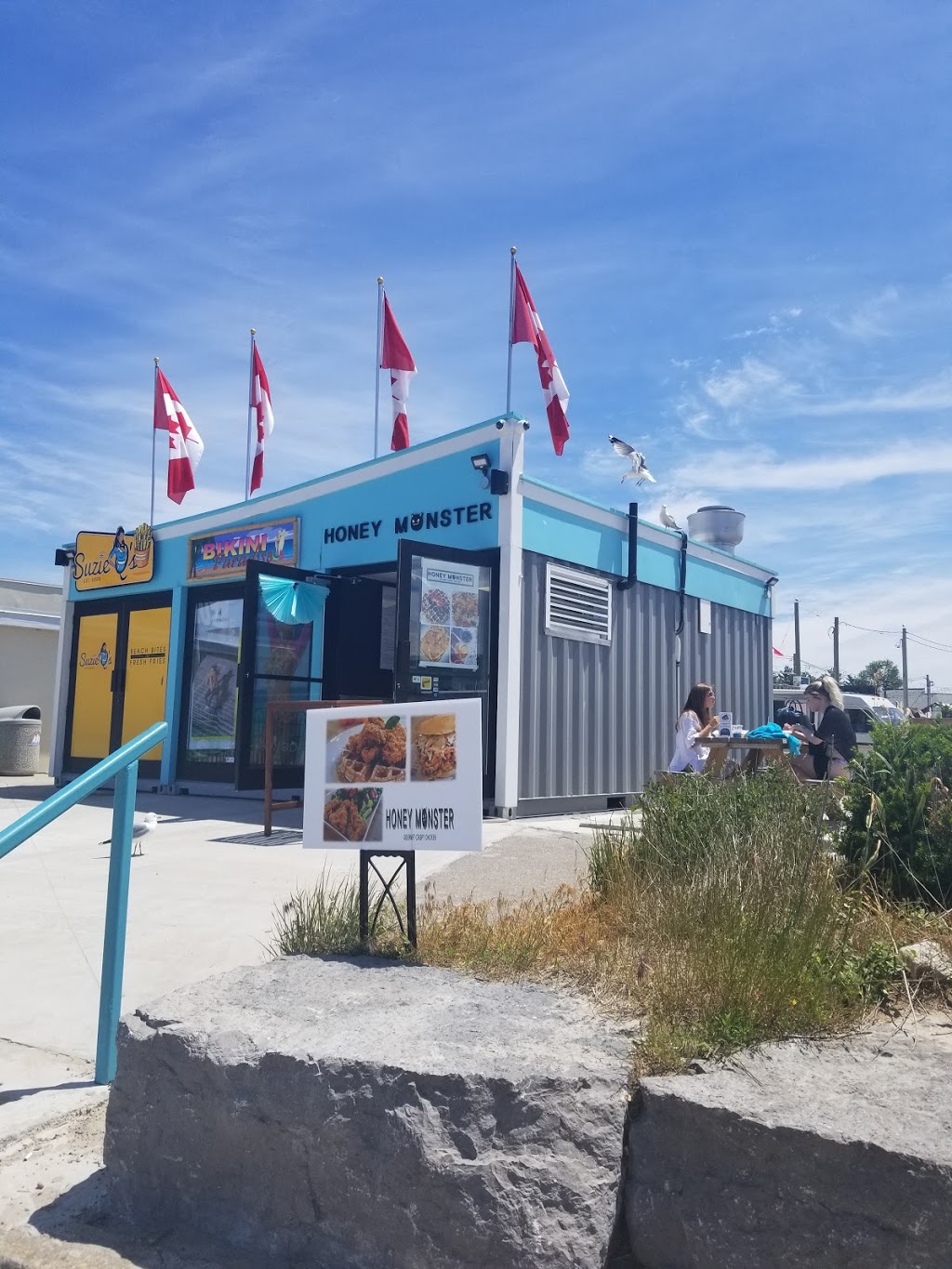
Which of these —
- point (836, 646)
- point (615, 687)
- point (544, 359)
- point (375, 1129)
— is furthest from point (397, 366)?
point (836, 646)

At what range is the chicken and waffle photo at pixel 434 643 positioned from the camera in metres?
9.51

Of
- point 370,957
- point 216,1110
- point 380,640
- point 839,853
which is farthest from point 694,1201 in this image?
point 380,640

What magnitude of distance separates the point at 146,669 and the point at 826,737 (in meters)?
9.64

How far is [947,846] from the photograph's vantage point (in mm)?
4367

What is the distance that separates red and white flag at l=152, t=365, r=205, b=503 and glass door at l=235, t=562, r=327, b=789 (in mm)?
5046

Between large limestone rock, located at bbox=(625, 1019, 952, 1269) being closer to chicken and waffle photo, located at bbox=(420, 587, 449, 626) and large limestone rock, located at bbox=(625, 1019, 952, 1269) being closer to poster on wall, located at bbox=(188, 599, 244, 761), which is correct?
chicken and waffle photo, located at bbox=(420, 587, 449, 626)

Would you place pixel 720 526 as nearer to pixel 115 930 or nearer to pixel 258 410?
pixel 258 410

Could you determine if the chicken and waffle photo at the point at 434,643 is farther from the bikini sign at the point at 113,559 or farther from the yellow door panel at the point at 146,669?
the bikini sign at the point at 113,559

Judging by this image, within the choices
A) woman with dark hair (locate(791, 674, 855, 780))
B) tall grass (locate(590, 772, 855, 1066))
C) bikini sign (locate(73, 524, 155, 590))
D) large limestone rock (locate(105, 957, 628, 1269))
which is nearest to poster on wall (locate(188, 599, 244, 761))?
bikini sign (locate(73, 524, 155, 590))

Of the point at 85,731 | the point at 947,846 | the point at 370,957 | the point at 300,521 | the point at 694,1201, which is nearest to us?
the point at 694,1201

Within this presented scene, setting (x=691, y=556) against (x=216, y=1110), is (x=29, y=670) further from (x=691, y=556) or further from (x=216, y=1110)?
(x=216, y=1110)

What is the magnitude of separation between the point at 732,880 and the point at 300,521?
9.36m

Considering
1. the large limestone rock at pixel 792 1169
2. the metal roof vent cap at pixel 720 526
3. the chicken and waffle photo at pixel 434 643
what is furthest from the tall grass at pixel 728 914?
the metal roof vent cap at pixel 720 526

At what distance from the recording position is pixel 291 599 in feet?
36.3
